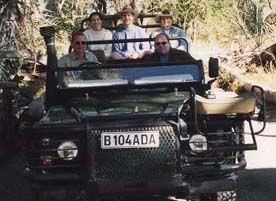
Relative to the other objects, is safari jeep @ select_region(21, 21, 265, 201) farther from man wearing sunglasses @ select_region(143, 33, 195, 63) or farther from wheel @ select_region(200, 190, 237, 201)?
man wearing sunglasses @ select_region(143, 33, 195, 63)

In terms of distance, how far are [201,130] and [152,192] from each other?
61 cm

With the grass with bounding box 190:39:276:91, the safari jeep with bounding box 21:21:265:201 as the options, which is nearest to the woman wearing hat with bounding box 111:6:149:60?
the safari jeep with bounding box 21:21:265:201

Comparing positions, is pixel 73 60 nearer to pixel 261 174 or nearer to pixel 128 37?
pixel 128 37

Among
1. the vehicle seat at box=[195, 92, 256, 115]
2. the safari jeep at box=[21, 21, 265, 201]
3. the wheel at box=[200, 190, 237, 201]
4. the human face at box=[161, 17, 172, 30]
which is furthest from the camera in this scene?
the human face at box=[161, 17, 172, 30]

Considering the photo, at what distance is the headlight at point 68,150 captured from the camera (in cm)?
453

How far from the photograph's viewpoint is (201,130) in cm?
463

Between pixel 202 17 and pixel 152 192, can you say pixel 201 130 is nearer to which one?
pixel 152 192

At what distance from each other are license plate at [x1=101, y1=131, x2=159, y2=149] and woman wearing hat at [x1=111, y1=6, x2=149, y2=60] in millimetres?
2236

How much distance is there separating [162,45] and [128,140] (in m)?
1.86

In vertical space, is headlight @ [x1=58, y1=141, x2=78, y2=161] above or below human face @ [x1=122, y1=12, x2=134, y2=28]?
below

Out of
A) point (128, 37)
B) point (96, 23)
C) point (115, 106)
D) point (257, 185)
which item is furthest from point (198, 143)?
point (96, 23)

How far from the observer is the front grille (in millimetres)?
4418

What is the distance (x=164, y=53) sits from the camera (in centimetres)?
612

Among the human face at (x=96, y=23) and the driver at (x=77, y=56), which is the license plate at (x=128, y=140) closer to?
the driver at (x=77, y=56)
